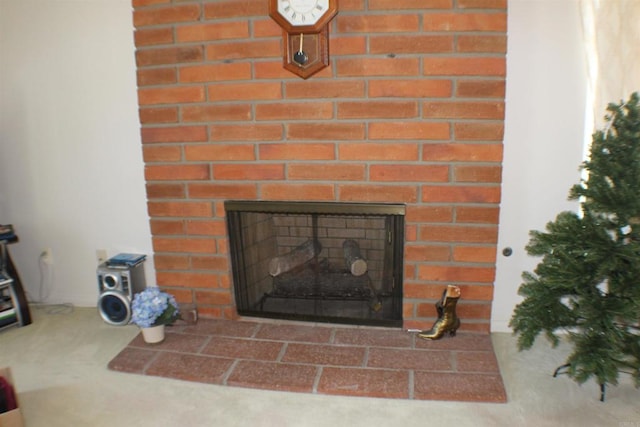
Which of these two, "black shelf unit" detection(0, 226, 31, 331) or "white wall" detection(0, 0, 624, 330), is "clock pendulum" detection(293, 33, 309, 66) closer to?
"white wall" detection(0, 0, 624, 330)

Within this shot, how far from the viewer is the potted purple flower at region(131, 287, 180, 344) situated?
209 centimetres

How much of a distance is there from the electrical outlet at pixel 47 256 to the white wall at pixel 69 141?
0.03 m

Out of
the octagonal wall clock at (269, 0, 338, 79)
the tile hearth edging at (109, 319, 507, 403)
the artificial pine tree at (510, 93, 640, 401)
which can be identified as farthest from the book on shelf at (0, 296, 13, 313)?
the artificial pine tree at (510, 93, 640, 401)

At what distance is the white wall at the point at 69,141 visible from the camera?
235 centimetres

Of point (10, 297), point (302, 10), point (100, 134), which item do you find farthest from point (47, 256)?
point (302, 10)

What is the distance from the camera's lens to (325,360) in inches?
78.3

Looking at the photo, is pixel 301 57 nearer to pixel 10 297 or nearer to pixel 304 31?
pixel 304 31

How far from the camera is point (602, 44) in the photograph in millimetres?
1840

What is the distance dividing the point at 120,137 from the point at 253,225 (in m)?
0.82

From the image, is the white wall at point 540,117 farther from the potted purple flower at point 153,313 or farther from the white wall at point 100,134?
the potted purple flower at point 153,313

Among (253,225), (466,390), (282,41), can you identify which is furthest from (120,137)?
(466,390)

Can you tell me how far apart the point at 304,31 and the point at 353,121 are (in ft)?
1.40

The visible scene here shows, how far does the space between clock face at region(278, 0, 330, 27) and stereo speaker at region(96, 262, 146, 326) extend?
1.41m

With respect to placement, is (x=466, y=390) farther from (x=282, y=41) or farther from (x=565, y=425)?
(x=282, y=41)
